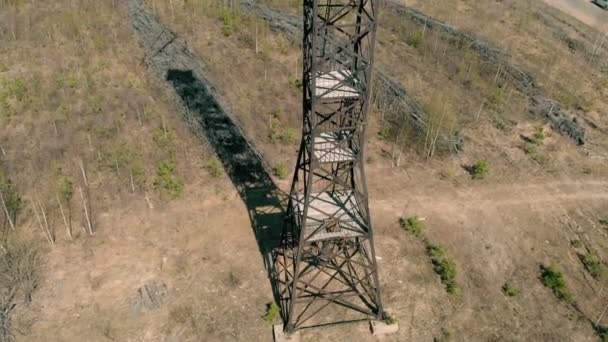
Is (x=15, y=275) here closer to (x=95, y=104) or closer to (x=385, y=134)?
(x=95, y=104)

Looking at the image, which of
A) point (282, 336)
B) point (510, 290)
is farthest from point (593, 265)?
point (282, 336)

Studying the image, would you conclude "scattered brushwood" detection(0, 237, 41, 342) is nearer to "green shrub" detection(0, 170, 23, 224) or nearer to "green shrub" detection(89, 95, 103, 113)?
"green shrub" detection(0, 170, 23, 224)

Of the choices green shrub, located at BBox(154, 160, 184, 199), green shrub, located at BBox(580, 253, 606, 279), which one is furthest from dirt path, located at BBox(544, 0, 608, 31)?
green shrub, located at BBox(154, 160, 184, 199)

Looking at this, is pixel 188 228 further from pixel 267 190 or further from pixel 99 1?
pixel 99 1

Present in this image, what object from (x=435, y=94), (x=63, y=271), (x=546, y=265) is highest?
(x=435, y=94)

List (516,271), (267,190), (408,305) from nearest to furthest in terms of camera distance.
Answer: (408,305) < (516,271) < (267,190)

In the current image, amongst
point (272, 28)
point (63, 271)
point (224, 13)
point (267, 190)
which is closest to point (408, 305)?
point (267, 190)
